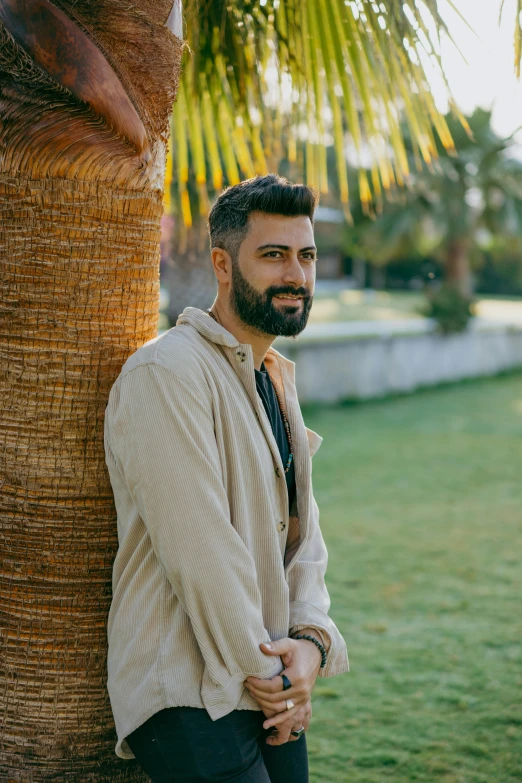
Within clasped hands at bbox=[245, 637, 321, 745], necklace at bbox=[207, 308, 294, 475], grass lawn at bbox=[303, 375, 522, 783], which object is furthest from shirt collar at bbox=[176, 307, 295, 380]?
grass lawn at bbox=[303, 375, 522, 783]

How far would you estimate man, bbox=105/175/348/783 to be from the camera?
6.23 feet

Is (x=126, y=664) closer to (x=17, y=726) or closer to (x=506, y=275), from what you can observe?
(x=17, y=726)

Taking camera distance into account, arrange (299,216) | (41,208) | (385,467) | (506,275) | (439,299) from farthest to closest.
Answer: (506,275)
(439,299)
(385,467)
(299,216)
(41,208)

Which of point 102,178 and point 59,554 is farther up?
point 102,178

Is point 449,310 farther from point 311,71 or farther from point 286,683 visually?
point 286,683

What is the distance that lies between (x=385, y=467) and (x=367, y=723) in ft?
19.2

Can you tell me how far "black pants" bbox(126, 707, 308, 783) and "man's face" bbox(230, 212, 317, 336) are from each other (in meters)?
1.00

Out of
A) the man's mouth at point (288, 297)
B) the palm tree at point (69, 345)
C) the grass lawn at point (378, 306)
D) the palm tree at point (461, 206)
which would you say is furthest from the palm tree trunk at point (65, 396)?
the grass lawn at point (378, 306)

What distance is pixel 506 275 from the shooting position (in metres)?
47.2

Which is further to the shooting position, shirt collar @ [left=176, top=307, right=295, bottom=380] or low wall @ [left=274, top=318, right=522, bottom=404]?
low wall @ [left=274, top=318, right=522, bottom=404]

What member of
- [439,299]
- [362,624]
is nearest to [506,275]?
[439,299]

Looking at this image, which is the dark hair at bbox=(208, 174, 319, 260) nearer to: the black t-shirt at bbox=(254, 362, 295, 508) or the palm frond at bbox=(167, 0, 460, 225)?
the black t-shirt at bbox=(254, 362, 295, 508)

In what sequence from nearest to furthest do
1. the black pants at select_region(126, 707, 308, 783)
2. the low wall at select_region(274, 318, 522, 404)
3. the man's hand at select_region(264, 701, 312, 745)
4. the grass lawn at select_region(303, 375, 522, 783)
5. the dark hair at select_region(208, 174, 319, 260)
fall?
the black pants at select_region(126, 707, 308, 783), the man's hand at select_region(264, 701, 312, 745), the dark hair at select_region(208, 174, 319, 260), the grass lawn at select_region(303, 375, 522, 783), the low wall at select_region(274, 318, 522, 404)

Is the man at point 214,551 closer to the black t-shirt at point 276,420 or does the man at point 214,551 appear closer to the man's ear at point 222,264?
the man's ear at point 222,264
